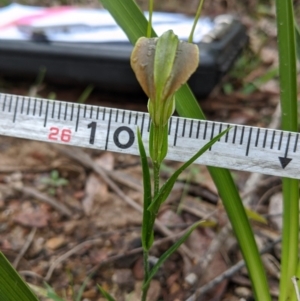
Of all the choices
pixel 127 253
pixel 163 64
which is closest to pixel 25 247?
pixel 127 253

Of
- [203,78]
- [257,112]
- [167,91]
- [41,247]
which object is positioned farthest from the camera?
[257,112]

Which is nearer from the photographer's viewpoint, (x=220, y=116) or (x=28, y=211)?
(x=28, y=211)

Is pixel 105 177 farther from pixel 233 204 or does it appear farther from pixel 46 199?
pixel 233 204

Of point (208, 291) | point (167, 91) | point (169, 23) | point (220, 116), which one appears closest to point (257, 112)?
point (220, 116)

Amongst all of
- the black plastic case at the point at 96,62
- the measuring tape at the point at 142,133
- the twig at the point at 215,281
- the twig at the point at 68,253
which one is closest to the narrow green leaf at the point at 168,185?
the measuring tape at the point at 142,133

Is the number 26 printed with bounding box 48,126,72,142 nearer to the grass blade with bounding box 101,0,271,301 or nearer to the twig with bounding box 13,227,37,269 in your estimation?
the grass blade with bounding box 101,0,271,301

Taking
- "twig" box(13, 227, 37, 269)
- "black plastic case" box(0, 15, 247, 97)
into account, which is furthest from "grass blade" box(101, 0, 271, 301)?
"black plastic case" box(0, 15, 247, 97)

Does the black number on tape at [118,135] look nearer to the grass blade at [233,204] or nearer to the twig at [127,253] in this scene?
the grass blade at [233,204]

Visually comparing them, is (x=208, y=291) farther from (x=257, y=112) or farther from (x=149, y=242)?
(x=257, y=112)

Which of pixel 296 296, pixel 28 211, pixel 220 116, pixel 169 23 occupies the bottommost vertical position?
pixel 296 296
